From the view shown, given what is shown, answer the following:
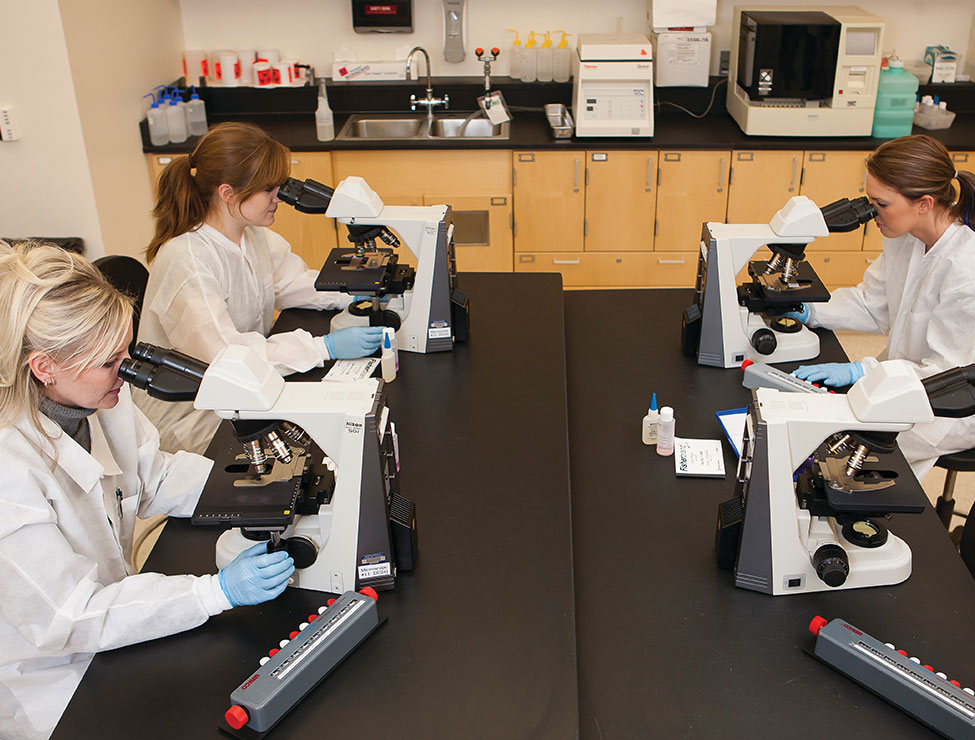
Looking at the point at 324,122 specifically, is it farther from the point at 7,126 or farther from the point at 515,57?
the point at 7,126

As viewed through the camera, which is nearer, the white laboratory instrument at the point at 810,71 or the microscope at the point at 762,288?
the microscope at the point at 762,288

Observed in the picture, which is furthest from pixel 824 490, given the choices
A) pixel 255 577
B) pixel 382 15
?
pixel 382 15

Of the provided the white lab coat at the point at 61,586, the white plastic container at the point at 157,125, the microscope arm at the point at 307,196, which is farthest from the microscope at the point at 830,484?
the white plastic container at the point at 157,125

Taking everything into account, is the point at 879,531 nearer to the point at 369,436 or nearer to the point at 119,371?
the point at 369,436

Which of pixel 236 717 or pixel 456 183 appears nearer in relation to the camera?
pixel 236 717

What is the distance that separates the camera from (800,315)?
254cm

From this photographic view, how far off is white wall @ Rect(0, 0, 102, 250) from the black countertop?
0.57m

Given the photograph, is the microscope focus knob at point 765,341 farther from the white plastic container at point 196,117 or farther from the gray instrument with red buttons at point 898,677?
the white plastic container at point 196,117

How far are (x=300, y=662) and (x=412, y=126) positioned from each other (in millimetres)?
3613

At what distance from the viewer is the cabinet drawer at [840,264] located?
14.0 ft

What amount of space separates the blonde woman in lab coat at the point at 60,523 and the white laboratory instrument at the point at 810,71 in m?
3.29

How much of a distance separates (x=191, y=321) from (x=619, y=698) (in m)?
1.57

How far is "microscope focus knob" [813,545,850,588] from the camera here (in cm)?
158

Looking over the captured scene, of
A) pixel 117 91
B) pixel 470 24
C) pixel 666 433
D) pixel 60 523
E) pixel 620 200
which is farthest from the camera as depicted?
pixel 470 24
